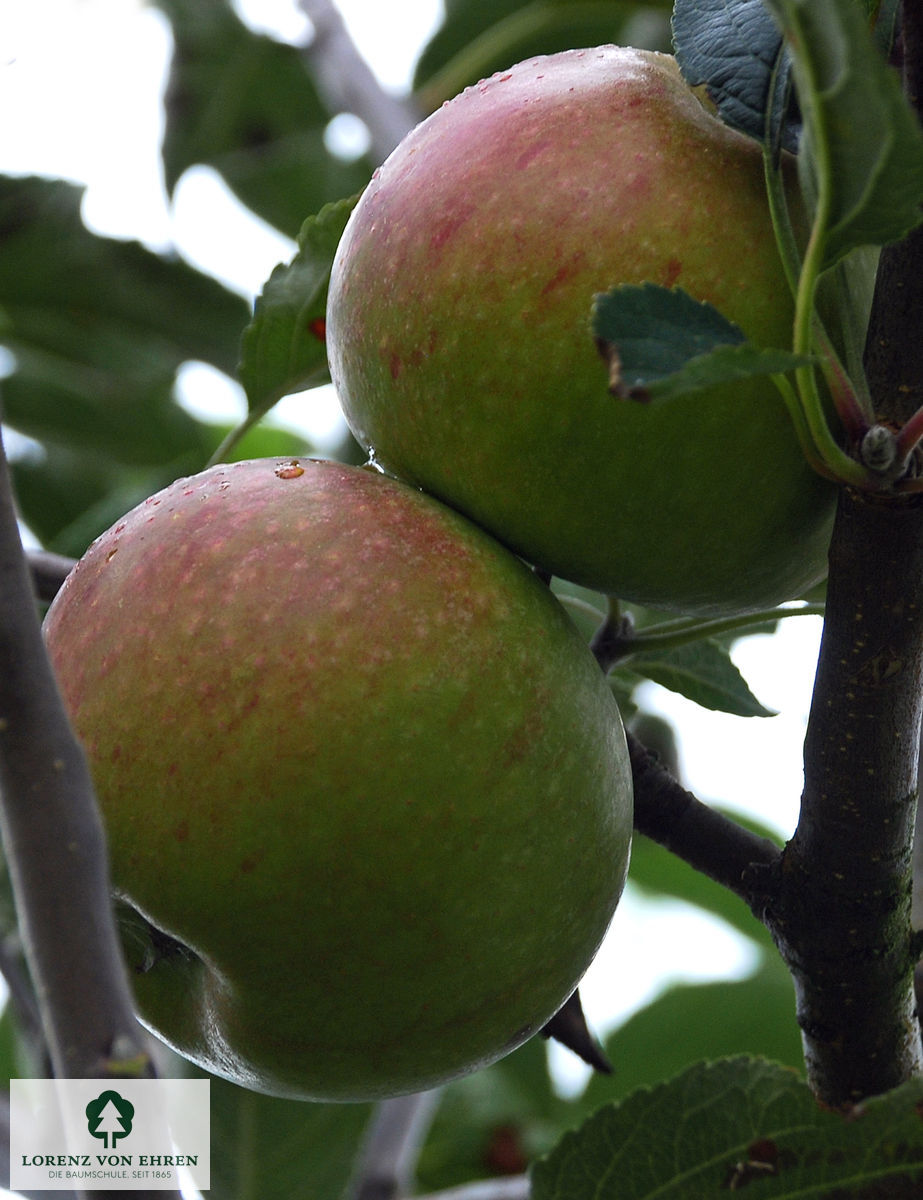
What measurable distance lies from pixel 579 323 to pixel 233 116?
170 centimetres

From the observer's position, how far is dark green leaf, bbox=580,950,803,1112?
165 cm

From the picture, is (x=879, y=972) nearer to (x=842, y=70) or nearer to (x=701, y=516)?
(x=701, y=516)

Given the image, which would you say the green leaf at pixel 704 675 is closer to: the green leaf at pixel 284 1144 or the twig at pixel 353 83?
the green leaf at pixel 284 1144

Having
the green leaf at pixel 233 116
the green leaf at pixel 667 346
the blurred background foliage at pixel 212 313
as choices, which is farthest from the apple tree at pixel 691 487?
the green leaf at pixel 233 116

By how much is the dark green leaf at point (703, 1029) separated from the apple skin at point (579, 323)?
975 mm

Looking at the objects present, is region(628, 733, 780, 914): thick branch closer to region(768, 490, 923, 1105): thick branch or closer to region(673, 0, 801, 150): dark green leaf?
region(768, 490, 923, 1105): thick branch

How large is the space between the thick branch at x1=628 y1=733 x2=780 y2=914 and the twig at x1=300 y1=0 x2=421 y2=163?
3.26ft

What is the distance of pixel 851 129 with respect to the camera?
23.7 inches

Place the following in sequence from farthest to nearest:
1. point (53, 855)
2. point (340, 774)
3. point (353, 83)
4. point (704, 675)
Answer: point (353, 83) < point (704, 675) < point (340, 774) < point (53, 855)

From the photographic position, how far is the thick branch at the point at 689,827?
0.91m

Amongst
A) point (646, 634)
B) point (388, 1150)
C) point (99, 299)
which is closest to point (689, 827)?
point (646, 634)

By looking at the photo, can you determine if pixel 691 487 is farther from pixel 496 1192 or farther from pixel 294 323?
pixel 496 1192

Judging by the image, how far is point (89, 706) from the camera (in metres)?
0.74

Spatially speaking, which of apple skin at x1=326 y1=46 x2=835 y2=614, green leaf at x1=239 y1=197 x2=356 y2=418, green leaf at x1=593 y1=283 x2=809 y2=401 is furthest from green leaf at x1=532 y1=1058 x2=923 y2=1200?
green leaf at x1=239 y1=197 x2=356 y2=418
